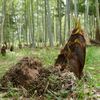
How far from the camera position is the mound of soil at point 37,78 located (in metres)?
5.19

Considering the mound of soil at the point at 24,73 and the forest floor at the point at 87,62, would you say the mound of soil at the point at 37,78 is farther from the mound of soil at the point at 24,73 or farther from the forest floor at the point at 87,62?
the forest floor at the point at 87,62

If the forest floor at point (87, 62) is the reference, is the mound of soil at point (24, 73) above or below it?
above

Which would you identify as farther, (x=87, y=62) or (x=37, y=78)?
(x=87, y=62)

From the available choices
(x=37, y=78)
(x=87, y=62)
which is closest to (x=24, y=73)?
(x=37, y=78)

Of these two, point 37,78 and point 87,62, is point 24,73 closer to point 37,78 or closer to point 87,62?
point 37,78

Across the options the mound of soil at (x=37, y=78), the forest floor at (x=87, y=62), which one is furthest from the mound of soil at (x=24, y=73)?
the forest floor at (x=87, y=62)

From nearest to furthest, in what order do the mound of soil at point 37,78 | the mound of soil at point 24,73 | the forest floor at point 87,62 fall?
1. the mound of soil at point 37,78
2. the mound of soil at point 24,73
3. the forest floor at point 87,62

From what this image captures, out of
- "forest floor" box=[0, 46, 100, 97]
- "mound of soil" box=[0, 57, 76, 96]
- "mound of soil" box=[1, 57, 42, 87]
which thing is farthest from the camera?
"forest floor" box=[0, 46, 100, 97]

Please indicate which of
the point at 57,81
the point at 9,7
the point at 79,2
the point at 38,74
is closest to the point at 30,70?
the point at 38,74

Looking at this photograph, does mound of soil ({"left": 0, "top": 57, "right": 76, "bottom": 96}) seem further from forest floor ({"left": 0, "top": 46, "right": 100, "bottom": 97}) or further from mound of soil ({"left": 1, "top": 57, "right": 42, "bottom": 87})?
forest floor ({"left": 0, "top": 46, "right": 100, "bottom": 97})

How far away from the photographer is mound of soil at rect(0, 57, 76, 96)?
5.19 m

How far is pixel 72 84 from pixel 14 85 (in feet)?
3.34

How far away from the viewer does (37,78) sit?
18.0ft

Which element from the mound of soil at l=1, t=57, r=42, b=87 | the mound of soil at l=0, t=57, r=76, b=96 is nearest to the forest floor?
the mound of soil at l=0, t=57, r=76, b=96
